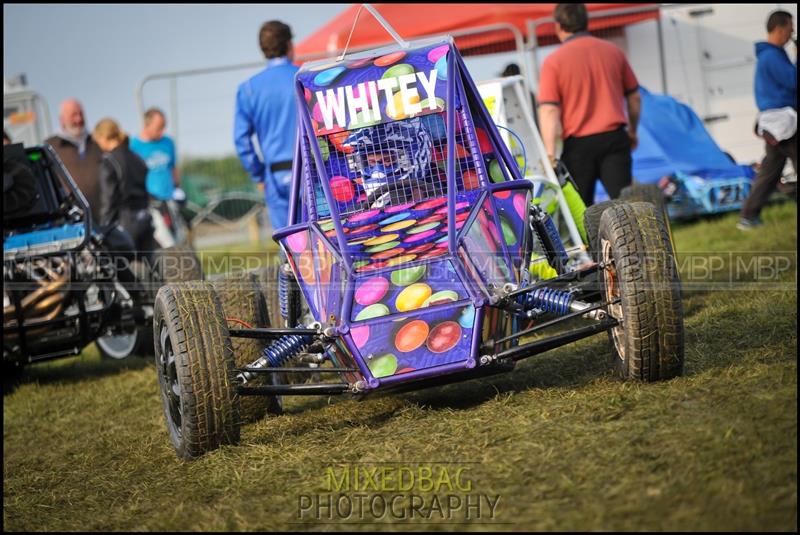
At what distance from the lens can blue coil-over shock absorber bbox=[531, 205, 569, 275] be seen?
5.31 meters

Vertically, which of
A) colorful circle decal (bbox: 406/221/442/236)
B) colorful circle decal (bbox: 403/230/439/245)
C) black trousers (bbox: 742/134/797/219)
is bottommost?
black trousers (bbox: 742/134/797/219)

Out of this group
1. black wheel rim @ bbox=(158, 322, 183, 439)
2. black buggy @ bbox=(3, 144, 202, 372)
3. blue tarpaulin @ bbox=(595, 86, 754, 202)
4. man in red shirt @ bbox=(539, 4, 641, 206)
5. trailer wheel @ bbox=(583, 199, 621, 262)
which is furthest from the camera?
blue tarpaulin @ bbox=(595, 86, 754, 202)

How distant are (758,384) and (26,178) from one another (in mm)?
6479

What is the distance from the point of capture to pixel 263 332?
473 cm

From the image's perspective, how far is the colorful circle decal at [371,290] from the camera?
4547 mm

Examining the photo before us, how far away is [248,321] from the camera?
18.4 feet

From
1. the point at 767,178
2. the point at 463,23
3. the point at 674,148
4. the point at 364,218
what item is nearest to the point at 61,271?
the point at 364,218

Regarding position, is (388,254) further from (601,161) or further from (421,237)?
(601,161)

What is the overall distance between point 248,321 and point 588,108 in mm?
3297

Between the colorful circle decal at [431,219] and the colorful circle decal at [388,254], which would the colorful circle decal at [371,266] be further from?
the colorful circle decal at [431,219]

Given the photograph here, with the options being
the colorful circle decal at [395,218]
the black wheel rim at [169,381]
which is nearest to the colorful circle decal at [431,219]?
the colorful circle decal at [395,218]

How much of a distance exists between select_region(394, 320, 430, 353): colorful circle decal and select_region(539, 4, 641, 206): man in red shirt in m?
3.42

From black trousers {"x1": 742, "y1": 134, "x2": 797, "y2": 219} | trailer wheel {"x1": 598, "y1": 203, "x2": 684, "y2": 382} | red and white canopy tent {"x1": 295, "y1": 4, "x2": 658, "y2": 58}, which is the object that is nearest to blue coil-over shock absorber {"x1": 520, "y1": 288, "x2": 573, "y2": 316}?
trailer wheel {"x1": 598, "y1": 203, "x2": 684, "y2": 382}

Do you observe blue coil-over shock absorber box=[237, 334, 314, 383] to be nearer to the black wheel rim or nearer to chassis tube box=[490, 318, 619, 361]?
the black wheel rim
